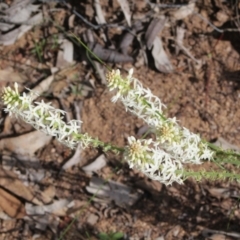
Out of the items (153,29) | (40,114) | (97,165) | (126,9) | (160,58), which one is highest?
(40,114)

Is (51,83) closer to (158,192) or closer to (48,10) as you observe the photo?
(48,10)

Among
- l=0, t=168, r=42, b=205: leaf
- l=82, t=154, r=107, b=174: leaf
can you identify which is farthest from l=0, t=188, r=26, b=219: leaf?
l=82, t=154, r=107, b=174: leaf

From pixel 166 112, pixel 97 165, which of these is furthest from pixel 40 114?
pixel 166 112

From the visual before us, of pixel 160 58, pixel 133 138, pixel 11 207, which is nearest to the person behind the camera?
pixel 133 138

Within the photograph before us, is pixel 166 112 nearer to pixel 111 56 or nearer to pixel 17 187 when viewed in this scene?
pixel 111 56

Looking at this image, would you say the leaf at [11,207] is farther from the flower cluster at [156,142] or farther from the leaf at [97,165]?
the flower cluster at [156,142]

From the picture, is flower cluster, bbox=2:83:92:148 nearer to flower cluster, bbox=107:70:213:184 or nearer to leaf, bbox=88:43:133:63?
flower cluster, bbox=107:70:213:184
